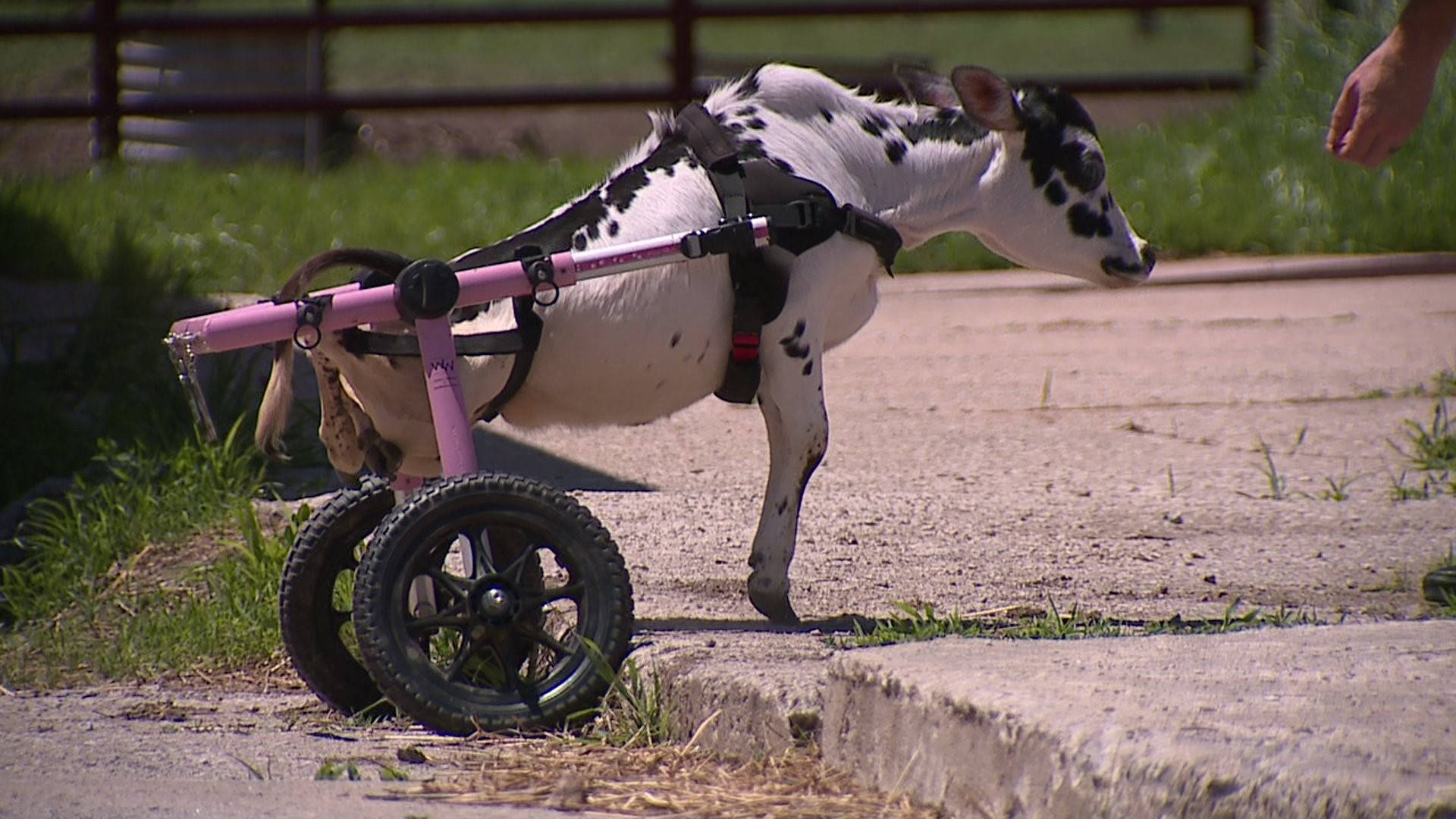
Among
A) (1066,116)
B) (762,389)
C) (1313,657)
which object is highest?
(1066,116)

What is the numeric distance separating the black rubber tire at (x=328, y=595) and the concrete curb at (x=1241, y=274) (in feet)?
15.4

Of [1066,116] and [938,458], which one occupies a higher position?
[1066,116]

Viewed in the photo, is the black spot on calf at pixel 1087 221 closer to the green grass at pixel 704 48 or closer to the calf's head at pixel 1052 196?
the calf's head at pixel 1052 196

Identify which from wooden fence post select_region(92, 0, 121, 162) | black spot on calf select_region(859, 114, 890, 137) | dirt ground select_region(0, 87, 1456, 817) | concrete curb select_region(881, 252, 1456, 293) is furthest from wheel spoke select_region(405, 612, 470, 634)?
wooden fence post select_region(92, 0, 121, 162)

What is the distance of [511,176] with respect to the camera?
10.4m

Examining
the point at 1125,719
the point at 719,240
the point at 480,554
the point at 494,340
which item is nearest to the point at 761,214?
the point at 719,240

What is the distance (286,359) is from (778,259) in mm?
1052

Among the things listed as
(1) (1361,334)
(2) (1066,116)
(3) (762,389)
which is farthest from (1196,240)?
(3) (762,389)

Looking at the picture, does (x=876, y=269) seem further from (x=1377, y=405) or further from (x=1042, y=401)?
(x=1377, y=405)

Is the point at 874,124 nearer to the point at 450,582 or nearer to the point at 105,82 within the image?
the point at 450,582

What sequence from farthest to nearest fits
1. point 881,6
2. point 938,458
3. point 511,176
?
point 881,6 < point 511,176 < point 938,458

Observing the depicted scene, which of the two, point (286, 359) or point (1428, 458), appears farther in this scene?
point (1428, 458)

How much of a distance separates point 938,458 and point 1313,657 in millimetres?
2509

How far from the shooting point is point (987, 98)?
418 cm
